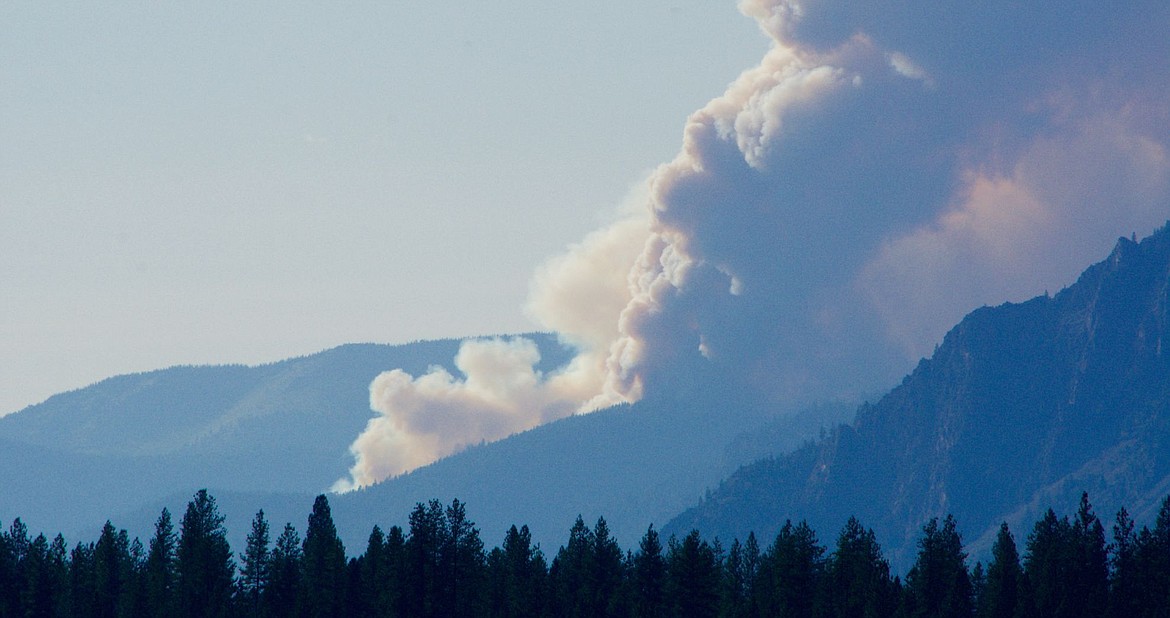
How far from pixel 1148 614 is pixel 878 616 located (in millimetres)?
25301

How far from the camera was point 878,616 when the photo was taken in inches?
7869

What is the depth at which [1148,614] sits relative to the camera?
19962cm
